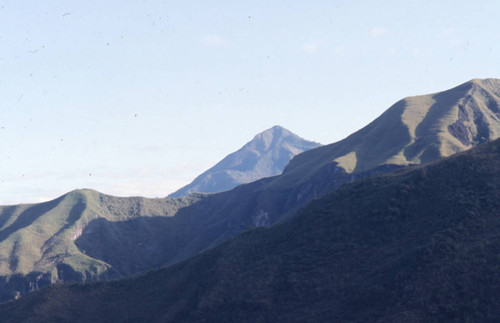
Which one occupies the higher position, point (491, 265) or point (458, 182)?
point (458, 182)

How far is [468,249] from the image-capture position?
81.1 meters

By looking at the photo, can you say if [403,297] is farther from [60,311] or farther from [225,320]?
[60,311]

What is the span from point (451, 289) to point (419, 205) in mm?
31010

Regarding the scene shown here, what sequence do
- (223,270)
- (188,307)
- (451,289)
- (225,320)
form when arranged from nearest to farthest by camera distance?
1. (451,289)
2. (225,320)
3. (188,307)
4. (223,270)

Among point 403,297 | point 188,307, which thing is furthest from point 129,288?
point 403,297

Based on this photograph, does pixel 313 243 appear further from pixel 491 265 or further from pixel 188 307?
pixel 491 265

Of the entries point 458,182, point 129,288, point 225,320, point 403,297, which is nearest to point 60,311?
point 129,288

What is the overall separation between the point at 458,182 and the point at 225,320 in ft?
171

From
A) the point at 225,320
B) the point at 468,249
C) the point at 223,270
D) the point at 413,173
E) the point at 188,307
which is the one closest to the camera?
the point at 468,249

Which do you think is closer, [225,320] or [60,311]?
[225,320]

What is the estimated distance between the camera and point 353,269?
9031cm

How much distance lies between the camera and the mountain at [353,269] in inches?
2992

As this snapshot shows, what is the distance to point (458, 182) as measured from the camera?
104375mm

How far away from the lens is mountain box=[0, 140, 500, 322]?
2992 inches
